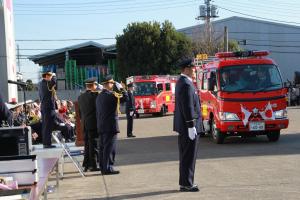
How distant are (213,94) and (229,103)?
1.04 metres

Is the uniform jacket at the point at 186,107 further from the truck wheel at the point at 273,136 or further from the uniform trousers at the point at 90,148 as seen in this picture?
the truck wheel at the point at 273,136

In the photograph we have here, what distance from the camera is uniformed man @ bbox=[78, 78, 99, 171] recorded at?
11492 mm

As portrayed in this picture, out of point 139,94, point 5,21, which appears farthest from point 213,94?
point 139,94

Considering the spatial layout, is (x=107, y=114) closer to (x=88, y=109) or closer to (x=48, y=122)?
(x=88, y=109)

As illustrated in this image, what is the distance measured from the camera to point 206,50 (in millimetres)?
50125

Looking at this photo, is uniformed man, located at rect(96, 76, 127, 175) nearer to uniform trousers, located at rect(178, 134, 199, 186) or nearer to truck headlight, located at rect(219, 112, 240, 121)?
uniform trousers, located at rect(178, 134, 199, 186)

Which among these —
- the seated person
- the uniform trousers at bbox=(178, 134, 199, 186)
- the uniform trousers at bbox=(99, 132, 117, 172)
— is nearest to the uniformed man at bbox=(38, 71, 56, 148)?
the uniform trousers at bbox=(99, 132, 117, 172)

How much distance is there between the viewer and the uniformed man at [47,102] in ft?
39.6

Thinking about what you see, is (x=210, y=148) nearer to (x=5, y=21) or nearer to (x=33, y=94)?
(x=5, y=21)

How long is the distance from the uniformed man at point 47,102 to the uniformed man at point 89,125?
2.73ft

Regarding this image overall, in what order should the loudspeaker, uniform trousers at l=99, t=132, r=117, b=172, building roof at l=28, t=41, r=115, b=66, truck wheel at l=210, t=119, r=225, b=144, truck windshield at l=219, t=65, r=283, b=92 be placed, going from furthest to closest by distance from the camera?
building roof at l=28, t=41, r=115, b=66
truck wheel at l=210, t=119, r=225, b=144
truck windshield at l=219, t=65, r=283, b=92
uniform trousers at l=99, t=132, r=117, b=172
the loudspeaker

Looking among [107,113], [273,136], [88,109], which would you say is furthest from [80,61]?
[107,113]

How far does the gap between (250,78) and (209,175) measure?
5851 mm

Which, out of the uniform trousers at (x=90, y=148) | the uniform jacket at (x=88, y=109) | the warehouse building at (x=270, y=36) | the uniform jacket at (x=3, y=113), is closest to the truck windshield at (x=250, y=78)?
the uniform jacket at (x=88, y=109)
